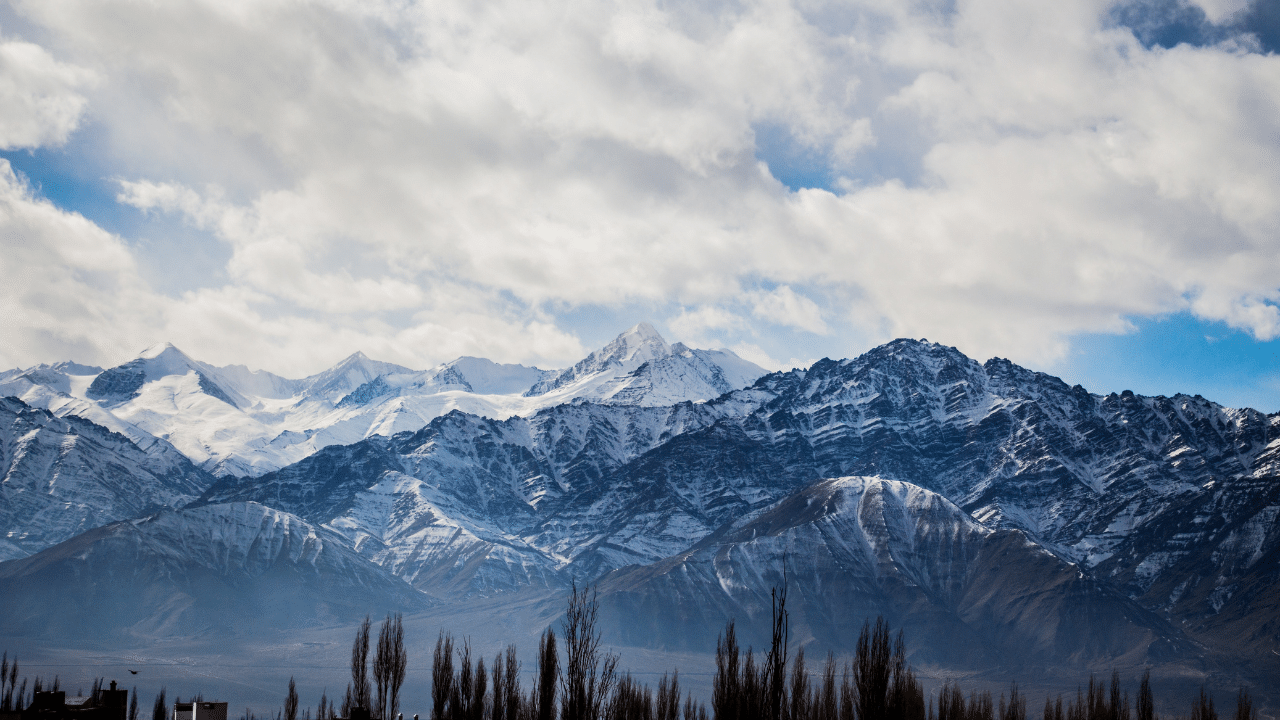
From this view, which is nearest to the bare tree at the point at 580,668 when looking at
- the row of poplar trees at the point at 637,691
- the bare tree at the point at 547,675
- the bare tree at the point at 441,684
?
the row of poplar trees at the point at 637,691

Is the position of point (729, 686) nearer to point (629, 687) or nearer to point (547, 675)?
point (547, 675)

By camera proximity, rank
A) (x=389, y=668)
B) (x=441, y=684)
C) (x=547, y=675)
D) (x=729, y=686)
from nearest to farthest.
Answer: (x=729, y=686) → (x=547, y=675) → (x=389, y=668) → (x=441, y=684)

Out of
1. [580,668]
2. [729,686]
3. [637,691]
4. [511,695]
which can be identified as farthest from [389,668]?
[729,686]

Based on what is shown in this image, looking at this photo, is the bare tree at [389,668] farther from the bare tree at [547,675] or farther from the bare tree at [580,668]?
the bare tree at [580,668]

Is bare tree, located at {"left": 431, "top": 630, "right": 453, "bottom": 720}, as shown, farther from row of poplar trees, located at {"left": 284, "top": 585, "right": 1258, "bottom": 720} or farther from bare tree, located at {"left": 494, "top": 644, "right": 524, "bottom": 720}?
bare tree, located at {"left": 494, "top": 644, "right": 524, "bottom": 720}

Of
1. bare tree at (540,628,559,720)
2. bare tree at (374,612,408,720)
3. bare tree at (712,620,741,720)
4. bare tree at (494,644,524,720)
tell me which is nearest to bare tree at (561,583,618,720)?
bare tree at (540,628,559,720)

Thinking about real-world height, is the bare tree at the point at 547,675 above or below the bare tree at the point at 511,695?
above

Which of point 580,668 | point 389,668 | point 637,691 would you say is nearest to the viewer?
point 580,668

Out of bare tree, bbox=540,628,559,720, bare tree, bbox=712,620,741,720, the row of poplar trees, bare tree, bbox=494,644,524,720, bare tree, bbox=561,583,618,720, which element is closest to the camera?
bare tree, bbox=712,620,741,720

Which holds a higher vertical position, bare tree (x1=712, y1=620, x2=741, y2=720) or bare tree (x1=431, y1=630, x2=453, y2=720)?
bare tree (x1=712, y1=620, x2=741, y2=720)

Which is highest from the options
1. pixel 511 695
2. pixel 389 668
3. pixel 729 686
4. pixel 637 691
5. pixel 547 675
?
pixel 729 686

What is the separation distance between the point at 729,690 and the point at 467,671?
39089 millimetres

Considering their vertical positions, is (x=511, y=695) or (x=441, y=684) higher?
(x=441, y=684)

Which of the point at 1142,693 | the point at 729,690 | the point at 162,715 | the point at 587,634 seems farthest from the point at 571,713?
the point at 162,715
